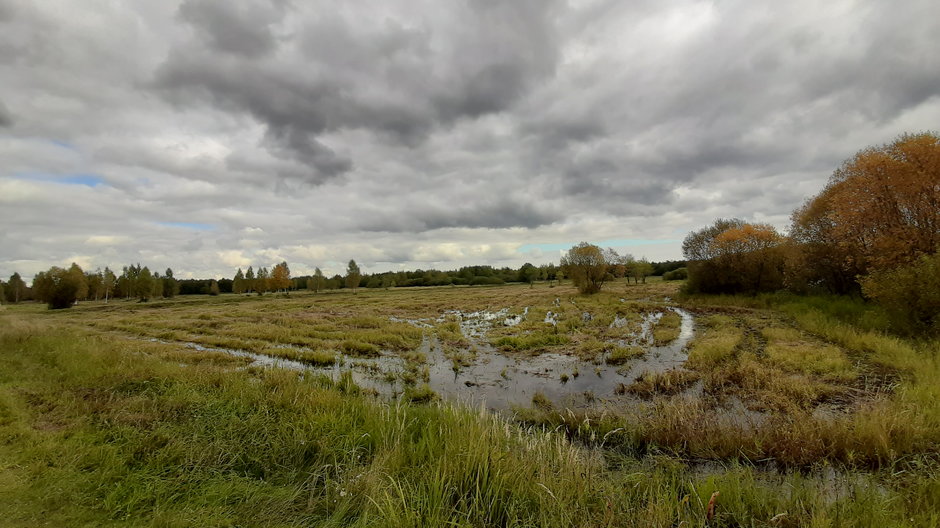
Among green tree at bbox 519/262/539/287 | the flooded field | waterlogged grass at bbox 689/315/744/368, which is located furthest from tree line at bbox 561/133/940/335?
green tree at bbox 519/262/539/287

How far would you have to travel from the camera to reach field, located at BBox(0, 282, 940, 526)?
5395 millimetres

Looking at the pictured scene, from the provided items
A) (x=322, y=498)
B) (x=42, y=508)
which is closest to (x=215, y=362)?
(x=42, y=508)

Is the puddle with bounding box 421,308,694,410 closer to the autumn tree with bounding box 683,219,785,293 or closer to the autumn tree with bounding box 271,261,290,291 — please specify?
the autumn tree with bounding box 683,219,785,293

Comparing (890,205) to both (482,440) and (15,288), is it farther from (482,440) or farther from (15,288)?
→ (15,288)

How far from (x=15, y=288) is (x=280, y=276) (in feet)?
240

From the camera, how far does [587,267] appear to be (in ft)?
201

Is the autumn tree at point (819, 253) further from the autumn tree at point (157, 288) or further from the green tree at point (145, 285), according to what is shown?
the autumn tree at point (157, 288)

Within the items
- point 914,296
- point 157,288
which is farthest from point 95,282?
point 914,296

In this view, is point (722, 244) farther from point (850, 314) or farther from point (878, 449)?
point (878, 449)

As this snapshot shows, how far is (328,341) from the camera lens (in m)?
24.5

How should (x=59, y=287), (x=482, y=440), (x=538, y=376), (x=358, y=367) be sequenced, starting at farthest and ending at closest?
(x=59, y=287) → (x=358, y=367) → (x=538, y=376) → (x=482, y=440)

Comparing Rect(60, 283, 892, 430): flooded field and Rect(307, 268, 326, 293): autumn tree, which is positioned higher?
Rect(307, 268, 326, 293): autumn tree

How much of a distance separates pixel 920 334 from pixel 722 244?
31660mm

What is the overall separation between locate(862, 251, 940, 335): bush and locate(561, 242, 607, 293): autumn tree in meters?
41.5
